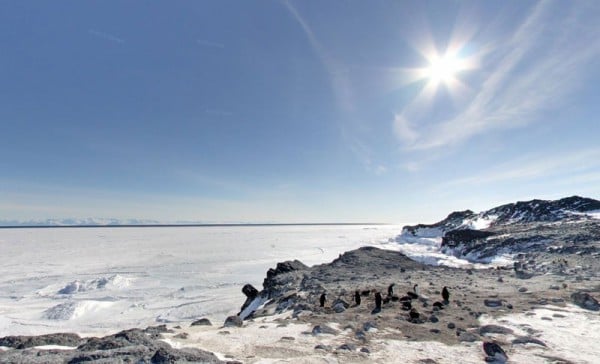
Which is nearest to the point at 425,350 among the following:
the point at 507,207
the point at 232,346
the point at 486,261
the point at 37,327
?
the point at 232,346

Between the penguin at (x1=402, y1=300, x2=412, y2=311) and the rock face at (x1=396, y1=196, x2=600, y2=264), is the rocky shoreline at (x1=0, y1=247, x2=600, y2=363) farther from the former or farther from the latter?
the rock face at (x1=396, y1=196, x2=600, y2=264)

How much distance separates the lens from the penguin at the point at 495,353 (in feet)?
23.2

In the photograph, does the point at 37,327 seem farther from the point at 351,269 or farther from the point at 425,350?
the point at 425,350

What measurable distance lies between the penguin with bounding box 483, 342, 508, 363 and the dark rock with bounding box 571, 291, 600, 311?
6587 mm

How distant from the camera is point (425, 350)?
7801 mm

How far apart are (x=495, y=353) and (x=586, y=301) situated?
7.10m

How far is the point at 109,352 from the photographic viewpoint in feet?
22.1

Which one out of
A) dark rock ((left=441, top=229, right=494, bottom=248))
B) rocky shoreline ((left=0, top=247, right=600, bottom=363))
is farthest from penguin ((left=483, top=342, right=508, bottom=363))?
dark rock ((left=441, top=229, right=494, bottom=248))

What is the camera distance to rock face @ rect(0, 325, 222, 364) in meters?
6.44

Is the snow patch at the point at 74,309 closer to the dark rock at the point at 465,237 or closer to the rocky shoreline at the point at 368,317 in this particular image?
the rocky shoreline at the point at 368,317

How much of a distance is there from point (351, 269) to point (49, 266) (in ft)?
130

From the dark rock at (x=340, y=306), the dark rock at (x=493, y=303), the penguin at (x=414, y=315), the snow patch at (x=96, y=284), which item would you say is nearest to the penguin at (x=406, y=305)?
the penguin at (x=414, y=315)

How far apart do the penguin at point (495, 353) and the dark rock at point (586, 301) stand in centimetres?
659

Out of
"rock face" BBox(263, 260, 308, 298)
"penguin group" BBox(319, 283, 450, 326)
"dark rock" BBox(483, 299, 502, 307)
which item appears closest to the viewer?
"penguin group" BBox(319, 283, 450, 326)
